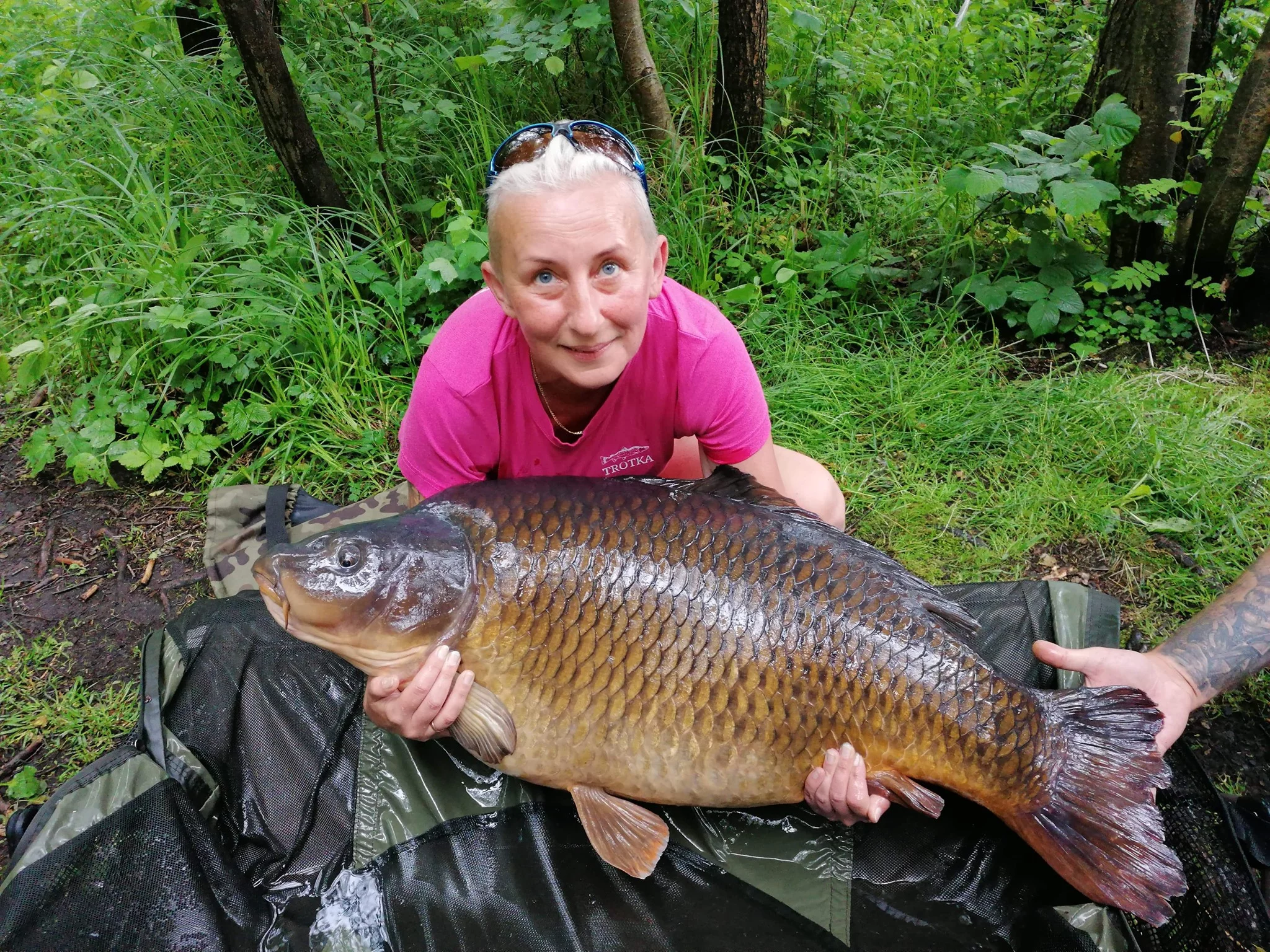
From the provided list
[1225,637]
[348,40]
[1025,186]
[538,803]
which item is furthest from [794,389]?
[348,40]

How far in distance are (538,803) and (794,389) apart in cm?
166

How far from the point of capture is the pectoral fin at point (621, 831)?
1669mm

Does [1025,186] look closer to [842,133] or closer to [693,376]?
[842,133]

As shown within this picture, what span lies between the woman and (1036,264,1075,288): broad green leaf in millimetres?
1541

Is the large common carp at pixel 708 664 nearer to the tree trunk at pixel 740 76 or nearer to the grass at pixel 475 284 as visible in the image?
the grass at pixel 475 284

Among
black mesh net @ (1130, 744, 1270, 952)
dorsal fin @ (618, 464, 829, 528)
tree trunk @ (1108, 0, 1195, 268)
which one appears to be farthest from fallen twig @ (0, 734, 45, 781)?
tree trunk @ (1108, 0, 1195, 268)

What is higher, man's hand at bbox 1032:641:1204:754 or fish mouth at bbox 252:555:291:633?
fish mouth at bbox 252:555:291:633

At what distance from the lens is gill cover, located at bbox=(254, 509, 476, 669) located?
157 cm

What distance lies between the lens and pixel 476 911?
68.4 inches

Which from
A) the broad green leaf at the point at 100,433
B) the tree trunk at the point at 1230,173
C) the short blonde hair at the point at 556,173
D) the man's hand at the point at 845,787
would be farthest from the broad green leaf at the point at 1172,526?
the broad green leaf at the point at 100,433

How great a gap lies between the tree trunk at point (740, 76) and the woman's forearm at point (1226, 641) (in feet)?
8.04

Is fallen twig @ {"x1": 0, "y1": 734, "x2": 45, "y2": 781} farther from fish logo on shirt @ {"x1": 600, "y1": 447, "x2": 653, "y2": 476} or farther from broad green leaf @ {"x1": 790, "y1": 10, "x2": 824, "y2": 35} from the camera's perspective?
broad green leaf @ {"x1": 790, "y1": 10, "x2": 824, "y2": 35}

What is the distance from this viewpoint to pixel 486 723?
1623 millimetres

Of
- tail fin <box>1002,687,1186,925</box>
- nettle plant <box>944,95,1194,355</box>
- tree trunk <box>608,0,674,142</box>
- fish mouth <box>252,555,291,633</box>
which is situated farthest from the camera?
tree trunk <box>608,0,674,142</box>
